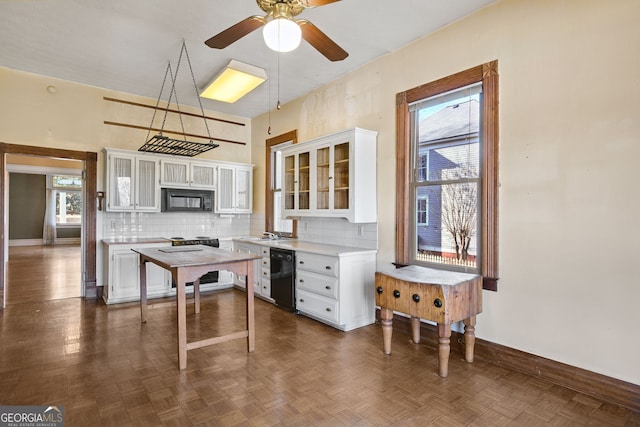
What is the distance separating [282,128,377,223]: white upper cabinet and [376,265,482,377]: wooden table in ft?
3.43

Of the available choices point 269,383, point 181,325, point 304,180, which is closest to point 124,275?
point 181,325

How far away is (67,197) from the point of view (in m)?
13.2

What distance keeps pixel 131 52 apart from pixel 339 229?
3.26 meters

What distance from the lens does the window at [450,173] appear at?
301 centimetres

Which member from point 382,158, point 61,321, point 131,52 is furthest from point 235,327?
point 131,52

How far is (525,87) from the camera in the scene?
2.80 meters

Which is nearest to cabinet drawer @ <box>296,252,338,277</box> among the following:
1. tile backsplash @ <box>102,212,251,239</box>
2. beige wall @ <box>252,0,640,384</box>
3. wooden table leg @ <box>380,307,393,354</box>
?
wooden table leg @ <box>380,307,393,354</box>

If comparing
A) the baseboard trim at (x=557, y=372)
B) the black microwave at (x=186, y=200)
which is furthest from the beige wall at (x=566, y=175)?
the black microwave at (x=186, y=200)

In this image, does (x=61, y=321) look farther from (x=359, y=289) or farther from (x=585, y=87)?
(x=585, y=87)

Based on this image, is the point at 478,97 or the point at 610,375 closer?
the point at 610,375

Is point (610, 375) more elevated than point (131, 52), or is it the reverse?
point (131, 52)

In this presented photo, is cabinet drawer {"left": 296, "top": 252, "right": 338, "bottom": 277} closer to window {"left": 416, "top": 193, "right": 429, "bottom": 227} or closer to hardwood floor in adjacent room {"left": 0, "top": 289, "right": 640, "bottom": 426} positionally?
hardwood floor in adjacent room {"left": 0, "top": 289, "right": 640, "bottom": 426}

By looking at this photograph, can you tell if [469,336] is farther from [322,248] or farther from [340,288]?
[322,248]

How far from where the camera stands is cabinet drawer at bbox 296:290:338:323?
374cm
